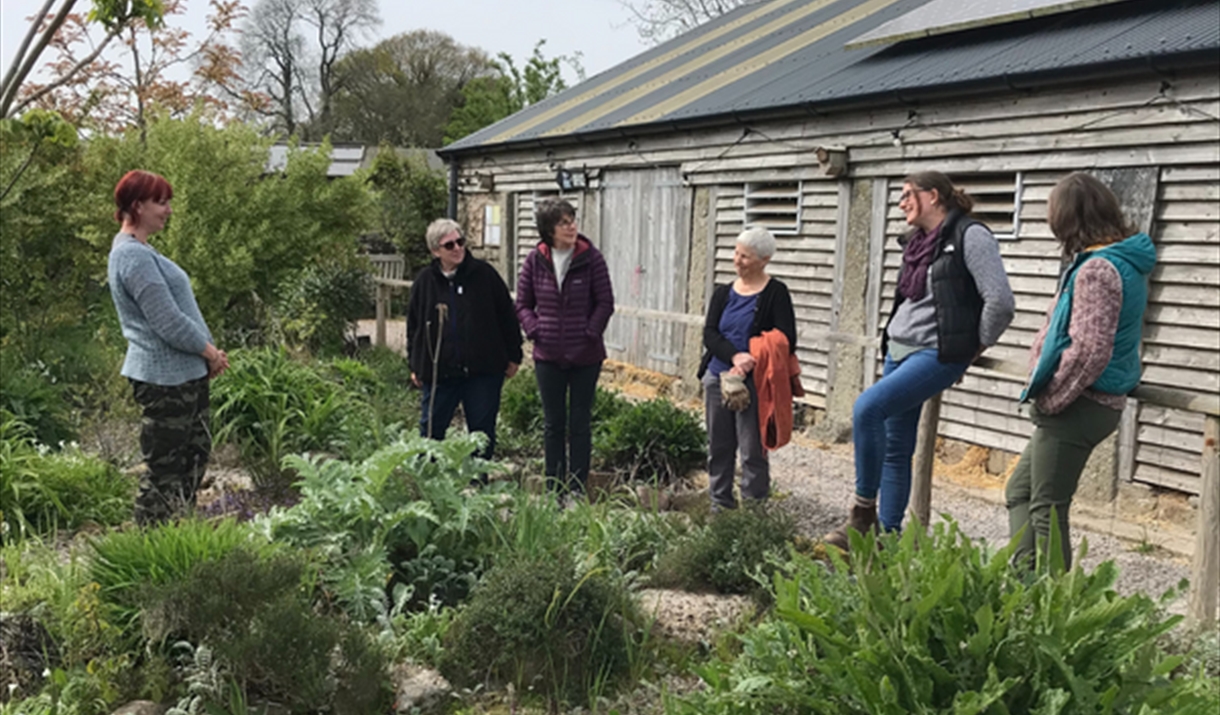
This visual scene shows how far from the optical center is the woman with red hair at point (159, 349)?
393 centimetres

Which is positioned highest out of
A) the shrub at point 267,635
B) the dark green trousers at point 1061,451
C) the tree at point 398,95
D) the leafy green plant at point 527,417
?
the tree at point 398,95

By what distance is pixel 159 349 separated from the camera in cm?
406

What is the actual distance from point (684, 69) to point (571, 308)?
9.01 m

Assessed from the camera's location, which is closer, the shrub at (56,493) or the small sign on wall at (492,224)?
the shrub at (56,493)

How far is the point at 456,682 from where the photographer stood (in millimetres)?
2965

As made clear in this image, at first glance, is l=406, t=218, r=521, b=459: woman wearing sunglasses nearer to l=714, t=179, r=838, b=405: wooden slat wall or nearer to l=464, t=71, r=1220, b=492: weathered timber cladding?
l=464, t=71, r=1220, b=492: weathered timber cladding

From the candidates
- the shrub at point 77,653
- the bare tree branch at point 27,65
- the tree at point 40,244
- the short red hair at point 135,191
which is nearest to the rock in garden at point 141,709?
the shrub at point 77,653

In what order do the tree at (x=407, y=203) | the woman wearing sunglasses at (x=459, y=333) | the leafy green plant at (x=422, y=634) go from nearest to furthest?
the leafy green plant at (x=422, y=634)
the woman wearing sunglasses at (x=459, y=333)
the tree at (x=407, y=203)

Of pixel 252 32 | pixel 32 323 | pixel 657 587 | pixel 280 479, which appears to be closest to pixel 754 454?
pixel 657 587

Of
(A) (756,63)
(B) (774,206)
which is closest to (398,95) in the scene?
(A) (756,63)

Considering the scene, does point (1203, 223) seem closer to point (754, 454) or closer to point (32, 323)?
point (754, 454)

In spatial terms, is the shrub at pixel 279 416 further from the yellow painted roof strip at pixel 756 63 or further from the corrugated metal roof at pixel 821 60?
the yellow painted roof strip at pixel 756 63

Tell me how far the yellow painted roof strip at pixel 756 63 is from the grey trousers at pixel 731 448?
21.2 ft

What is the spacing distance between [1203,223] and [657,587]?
4428 mm
